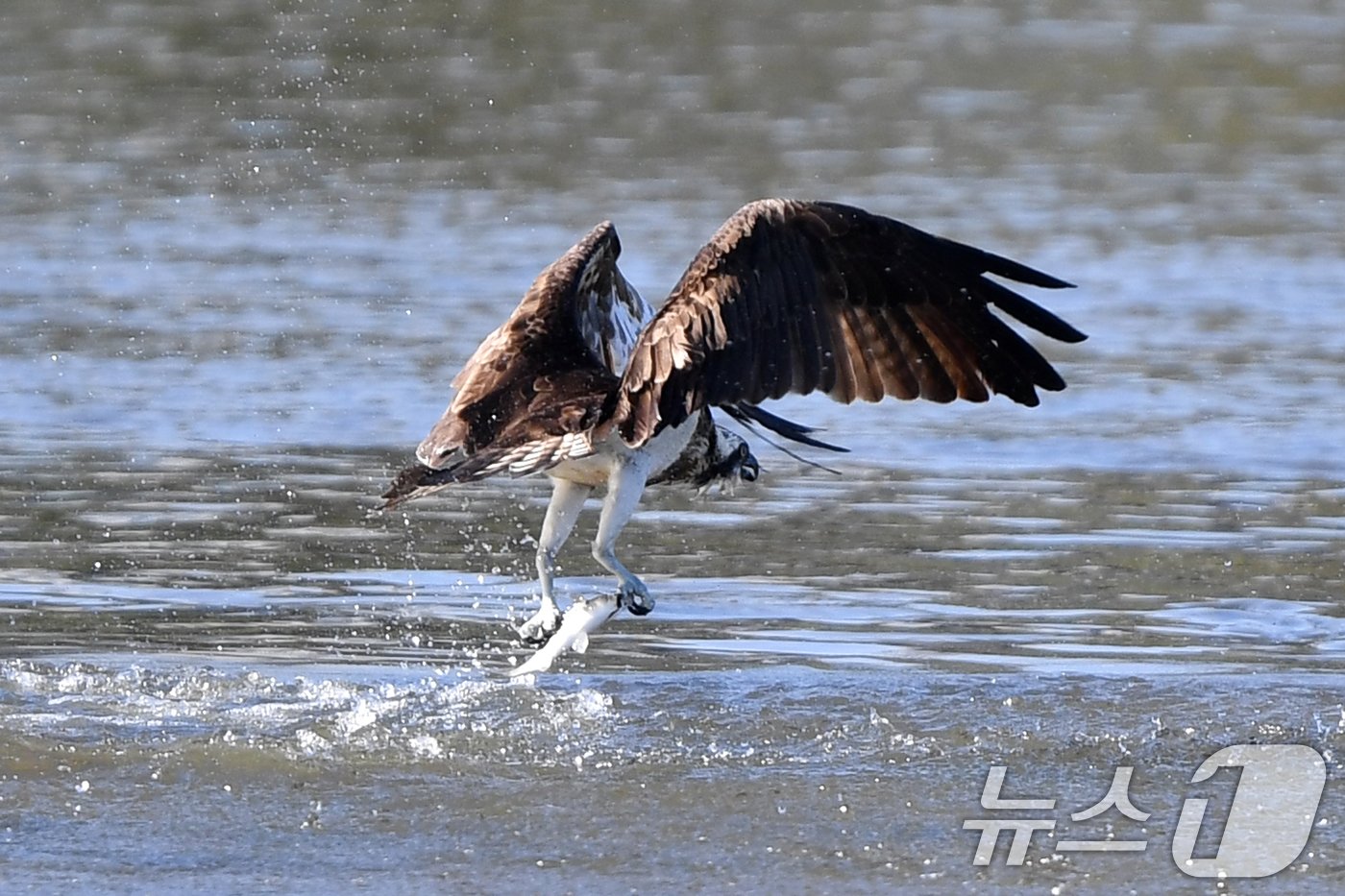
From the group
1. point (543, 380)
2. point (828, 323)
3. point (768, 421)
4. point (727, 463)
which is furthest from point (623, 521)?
point (828, 323)

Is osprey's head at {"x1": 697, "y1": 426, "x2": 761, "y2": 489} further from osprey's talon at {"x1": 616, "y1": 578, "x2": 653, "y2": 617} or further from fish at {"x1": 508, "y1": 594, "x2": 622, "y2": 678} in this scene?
fish at {"x1": 508, "y1": 594, "x2": 622, "y2": 678}

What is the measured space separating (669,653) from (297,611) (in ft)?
4.38

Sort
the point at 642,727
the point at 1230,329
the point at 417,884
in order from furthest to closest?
the point at 1230,329 → the point at 642,727 → the point at 417,884

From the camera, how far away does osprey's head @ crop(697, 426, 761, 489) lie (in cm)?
798

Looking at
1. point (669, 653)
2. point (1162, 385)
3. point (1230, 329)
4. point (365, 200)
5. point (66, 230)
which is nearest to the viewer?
point (669, 653)

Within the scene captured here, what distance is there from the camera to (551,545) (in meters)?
7.70

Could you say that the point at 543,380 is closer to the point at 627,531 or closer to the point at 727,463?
the point at 727,463

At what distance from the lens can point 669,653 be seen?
807 centimetres

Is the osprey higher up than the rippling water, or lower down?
higher up

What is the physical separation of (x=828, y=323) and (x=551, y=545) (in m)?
1.14

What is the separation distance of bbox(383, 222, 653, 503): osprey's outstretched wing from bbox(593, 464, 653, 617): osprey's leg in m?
0.28

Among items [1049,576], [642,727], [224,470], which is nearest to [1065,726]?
[642,727]

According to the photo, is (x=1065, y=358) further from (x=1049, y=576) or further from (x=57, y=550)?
(x=57, y=550)

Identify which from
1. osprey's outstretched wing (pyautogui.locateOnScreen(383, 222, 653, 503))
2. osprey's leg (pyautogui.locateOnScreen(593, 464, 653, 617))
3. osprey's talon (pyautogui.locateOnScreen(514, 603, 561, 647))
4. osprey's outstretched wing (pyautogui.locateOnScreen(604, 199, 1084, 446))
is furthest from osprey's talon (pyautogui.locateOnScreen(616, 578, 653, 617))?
osprey's outstretched wing (pyautogui.locateOnScreen(604, 199, 1084, 446))
